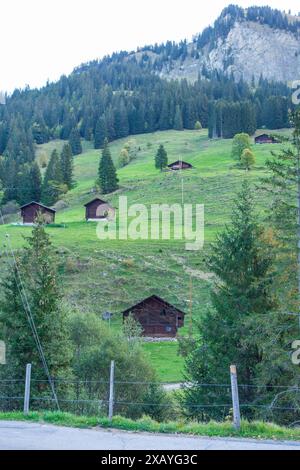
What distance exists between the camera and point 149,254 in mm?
64000

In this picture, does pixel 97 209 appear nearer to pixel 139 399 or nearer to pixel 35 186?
pixel 35 186

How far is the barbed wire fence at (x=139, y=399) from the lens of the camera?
17.1 metres

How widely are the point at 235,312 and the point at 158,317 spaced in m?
32.1

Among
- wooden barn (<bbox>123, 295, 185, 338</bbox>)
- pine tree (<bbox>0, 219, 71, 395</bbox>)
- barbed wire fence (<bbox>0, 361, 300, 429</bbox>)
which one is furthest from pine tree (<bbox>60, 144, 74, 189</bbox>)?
pine tree (<bbox>0, 219, 71, 395</bbox>)

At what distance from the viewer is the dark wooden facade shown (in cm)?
8356

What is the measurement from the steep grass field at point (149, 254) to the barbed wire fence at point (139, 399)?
4.33 metres

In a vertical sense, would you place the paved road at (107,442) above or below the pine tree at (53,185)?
below

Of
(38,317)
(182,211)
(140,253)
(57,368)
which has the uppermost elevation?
(182,211)

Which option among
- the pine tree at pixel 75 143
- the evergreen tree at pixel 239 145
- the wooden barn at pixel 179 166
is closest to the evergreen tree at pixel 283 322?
the wooden barn at pixel 179 166

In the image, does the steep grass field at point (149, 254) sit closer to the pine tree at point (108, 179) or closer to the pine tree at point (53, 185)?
the pine tree at point (108, 179)
